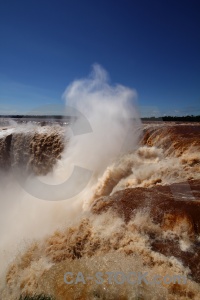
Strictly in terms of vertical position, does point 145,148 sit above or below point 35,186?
above

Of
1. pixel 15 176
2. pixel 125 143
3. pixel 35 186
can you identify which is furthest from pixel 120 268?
pixel 15 176

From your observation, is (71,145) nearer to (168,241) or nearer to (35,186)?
(35,186)

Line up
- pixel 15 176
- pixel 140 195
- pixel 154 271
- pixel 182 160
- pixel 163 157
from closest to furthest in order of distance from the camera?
pixel 154 271 → pixel 140 195 → pixel 182 160 → pixel 163 157 → pixel 15 176

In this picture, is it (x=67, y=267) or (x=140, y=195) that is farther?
(x=140, y=195)

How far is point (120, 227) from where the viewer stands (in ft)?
17.5

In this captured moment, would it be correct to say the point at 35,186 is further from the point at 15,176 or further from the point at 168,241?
the point at 168,241

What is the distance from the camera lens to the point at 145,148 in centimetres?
1098

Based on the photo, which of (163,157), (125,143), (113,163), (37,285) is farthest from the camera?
(125,143)

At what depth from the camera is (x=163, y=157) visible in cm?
985

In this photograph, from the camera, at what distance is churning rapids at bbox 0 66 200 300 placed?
4094mm

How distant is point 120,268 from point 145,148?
736 cm

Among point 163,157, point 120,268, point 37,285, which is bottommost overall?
point 37,285

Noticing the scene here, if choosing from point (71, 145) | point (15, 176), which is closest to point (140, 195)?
point (71, 145)

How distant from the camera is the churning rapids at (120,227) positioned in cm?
409
